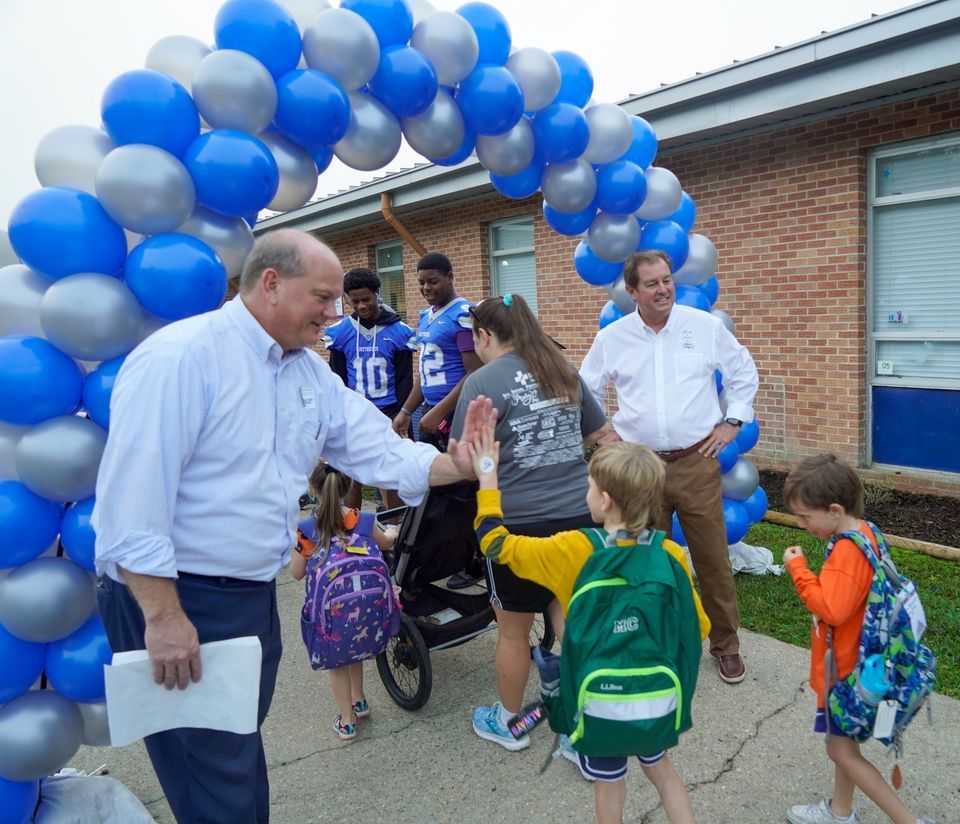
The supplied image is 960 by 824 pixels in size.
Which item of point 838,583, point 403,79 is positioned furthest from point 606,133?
point 838,583

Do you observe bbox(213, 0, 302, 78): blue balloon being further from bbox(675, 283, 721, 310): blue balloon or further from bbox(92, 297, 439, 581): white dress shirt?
bbox(675, 283, 721, 310): blue balloon

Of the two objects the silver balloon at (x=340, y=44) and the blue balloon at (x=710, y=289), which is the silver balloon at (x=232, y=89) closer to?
Answer: the silver balloon at (x=340, y=44)

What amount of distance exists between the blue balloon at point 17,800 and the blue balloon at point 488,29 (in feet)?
11.5

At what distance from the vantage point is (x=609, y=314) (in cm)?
488

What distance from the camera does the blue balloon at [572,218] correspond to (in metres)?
4.44

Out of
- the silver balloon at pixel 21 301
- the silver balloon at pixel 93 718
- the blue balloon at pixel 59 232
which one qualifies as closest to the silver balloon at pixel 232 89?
the blue balloon at pixel 59 232

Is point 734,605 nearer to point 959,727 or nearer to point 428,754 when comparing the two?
point 959,727

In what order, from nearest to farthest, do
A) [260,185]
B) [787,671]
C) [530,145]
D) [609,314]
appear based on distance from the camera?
[260,185] < [787,671] < [530,145] < [609,314]

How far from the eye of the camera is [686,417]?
3705mm

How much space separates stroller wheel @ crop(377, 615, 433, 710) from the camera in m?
3.51

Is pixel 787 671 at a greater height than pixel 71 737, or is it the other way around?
pixel 71 737

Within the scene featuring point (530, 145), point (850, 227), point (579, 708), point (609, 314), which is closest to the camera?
point (579, 708)

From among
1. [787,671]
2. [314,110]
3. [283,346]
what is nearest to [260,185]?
[314,110]

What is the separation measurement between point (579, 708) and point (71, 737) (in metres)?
1.79
